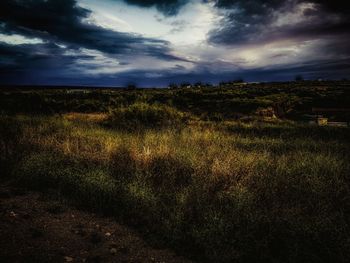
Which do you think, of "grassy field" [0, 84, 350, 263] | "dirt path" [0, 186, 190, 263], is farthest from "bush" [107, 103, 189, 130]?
"dirt path" [0, 186, 190, 263]

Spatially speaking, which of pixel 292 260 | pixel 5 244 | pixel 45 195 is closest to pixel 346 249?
pixel 292 260

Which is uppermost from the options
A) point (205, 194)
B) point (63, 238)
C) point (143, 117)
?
point (143, 117)

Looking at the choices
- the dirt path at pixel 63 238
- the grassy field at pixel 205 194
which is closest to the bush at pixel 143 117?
the grassy field at pixel 205 194

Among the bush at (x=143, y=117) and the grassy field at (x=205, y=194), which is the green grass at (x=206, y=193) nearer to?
the grassy field at (x=205, y=194)

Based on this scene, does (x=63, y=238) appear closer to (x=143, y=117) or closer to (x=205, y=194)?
(x=205, y=194)

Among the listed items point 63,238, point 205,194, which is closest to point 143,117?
point 205,194

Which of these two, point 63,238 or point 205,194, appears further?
point 205,194

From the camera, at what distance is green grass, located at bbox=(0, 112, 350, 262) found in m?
4.09

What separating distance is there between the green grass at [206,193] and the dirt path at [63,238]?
1.01 feet

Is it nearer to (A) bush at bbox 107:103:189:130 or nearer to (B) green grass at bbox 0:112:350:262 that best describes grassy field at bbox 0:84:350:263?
(B) green grass at bbox 0:112:350:262

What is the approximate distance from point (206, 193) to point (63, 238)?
2.56 meters

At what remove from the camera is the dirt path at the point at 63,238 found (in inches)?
149

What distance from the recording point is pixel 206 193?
17.7ft

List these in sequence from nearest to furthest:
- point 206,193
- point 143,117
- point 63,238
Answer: point 63,238, point 206,193, point 143,117
